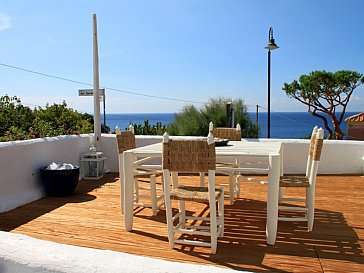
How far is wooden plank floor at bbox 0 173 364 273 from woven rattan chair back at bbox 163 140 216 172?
0.64 meters

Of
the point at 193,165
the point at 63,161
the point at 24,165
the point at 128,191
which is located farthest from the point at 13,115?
the point at 193,165

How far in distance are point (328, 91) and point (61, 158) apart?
44.7 feet

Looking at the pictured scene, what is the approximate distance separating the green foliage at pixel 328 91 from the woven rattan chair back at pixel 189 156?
14.2 metres

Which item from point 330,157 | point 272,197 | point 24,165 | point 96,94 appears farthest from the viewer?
point 96,94

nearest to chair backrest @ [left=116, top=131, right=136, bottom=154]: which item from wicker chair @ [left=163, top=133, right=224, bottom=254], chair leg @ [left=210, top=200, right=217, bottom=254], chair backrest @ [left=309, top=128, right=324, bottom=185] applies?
wicker chair @ [left=163, top=133, right=224, bottom=254]

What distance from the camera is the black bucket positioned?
4531 millimetres

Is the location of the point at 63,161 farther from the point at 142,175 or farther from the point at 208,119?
the point at 208,119

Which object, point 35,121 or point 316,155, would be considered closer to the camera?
point 316,155

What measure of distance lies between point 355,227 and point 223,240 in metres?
1.25

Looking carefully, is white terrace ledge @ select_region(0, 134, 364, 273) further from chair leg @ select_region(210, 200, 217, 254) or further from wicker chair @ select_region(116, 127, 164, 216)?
chair leg @ select_region(210, 200, 217, 254)

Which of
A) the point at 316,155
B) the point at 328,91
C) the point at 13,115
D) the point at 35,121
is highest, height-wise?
the point at 328,91

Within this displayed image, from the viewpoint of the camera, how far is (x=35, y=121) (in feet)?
22.9

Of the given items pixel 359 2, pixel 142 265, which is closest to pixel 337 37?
pixel 359 2

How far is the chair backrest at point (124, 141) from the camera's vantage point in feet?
12.7
